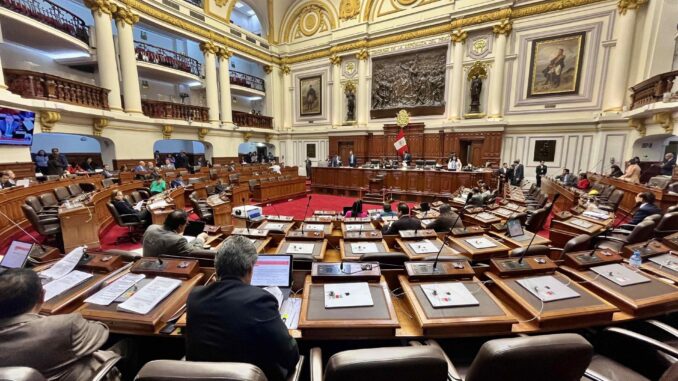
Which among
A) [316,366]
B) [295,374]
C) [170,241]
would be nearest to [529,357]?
[316,366]

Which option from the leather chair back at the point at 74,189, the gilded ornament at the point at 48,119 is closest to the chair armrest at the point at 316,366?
the leather chair back at the point at 74,189

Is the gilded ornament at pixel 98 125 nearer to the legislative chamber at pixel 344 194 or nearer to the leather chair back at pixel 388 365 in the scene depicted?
the legislative chamber at pixel 344 194

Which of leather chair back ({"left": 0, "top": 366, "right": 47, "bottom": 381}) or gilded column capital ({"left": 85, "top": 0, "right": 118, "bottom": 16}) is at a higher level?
gilded column capital ({"left": 85, "top": 0, "right": 118, "bottom": 16})

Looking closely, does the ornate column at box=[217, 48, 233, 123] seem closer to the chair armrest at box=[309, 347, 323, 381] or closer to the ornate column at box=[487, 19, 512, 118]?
the ornate column at box=[487, 19, 512, 118]

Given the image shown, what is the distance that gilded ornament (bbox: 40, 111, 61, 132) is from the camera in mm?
7395

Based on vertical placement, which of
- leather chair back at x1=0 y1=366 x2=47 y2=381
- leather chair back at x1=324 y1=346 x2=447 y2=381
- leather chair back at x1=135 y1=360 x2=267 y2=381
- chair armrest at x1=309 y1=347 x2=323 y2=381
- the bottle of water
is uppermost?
leather chair back at x1=0 y1=366 x2=47 y2=381

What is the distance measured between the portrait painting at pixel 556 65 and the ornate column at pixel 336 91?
27.4 ft

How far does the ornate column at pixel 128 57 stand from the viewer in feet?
31.3

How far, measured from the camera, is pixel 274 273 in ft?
6.55

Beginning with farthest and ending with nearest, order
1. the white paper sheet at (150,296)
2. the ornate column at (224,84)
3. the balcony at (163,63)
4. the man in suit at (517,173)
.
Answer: the ornate column at (224,84), the balcony at (163,63), the man in suit at (517,173), the white paper sheet at (150,296)

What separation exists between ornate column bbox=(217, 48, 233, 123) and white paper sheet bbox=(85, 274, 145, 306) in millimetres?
12971

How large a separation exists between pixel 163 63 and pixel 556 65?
52.1 feet

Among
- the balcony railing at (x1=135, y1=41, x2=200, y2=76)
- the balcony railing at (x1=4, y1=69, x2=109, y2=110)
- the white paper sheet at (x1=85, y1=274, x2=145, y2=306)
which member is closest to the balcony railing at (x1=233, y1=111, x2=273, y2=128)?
the balcony railing at (x1=135, y1=41, x2=200, y2=76)

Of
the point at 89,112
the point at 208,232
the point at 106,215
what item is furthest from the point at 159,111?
the point at 208,232
